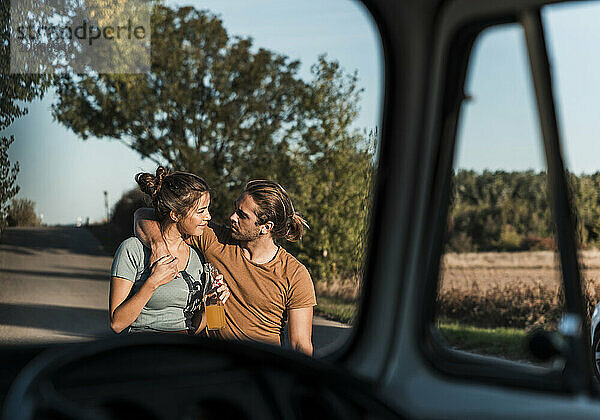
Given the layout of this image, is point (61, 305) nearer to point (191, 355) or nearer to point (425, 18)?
point (191, 355)

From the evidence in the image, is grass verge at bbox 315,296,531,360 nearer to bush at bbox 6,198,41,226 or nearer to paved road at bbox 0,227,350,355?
paved road at bbox 0,227,350,355

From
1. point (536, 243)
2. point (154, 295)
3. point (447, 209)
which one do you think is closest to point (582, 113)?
point (536, 243)

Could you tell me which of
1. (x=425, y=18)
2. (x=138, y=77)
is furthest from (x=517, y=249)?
(x=138, y=77)

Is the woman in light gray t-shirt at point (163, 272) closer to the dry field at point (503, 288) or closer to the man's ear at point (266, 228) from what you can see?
the man's ear at point (266, 228)

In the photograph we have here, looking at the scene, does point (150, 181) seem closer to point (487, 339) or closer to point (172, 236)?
point (172, 236)

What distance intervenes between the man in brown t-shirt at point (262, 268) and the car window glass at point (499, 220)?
2.48ft

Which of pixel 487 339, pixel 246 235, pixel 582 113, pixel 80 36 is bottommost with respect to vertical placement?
pixel 487 339

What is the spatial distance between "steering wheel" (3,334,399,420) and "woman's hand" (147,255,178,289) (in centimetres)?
171

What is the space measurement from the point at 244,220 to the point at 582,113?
4.60 ft

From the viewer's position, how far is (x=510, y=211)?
125 inches

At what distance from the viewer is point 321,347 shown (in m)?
3.27

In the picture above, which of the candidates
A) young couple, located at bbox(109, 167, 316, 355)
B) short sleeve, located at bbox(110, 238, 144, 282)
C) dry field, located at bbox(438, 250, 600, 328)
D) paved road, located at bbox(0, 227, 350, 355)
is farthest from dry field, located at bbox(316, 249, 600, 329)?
paved road, located at bbox(0, 227, 350, 355)

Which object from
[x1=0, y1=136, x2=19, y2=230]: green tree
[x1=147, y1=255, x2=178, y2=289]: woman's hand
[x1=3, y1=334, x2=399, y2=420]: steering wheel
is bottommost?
[x1=3, y1=334, x2=399, y2=420]: steering wheel

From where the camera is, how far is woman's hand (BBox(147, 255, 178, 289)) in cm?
262
